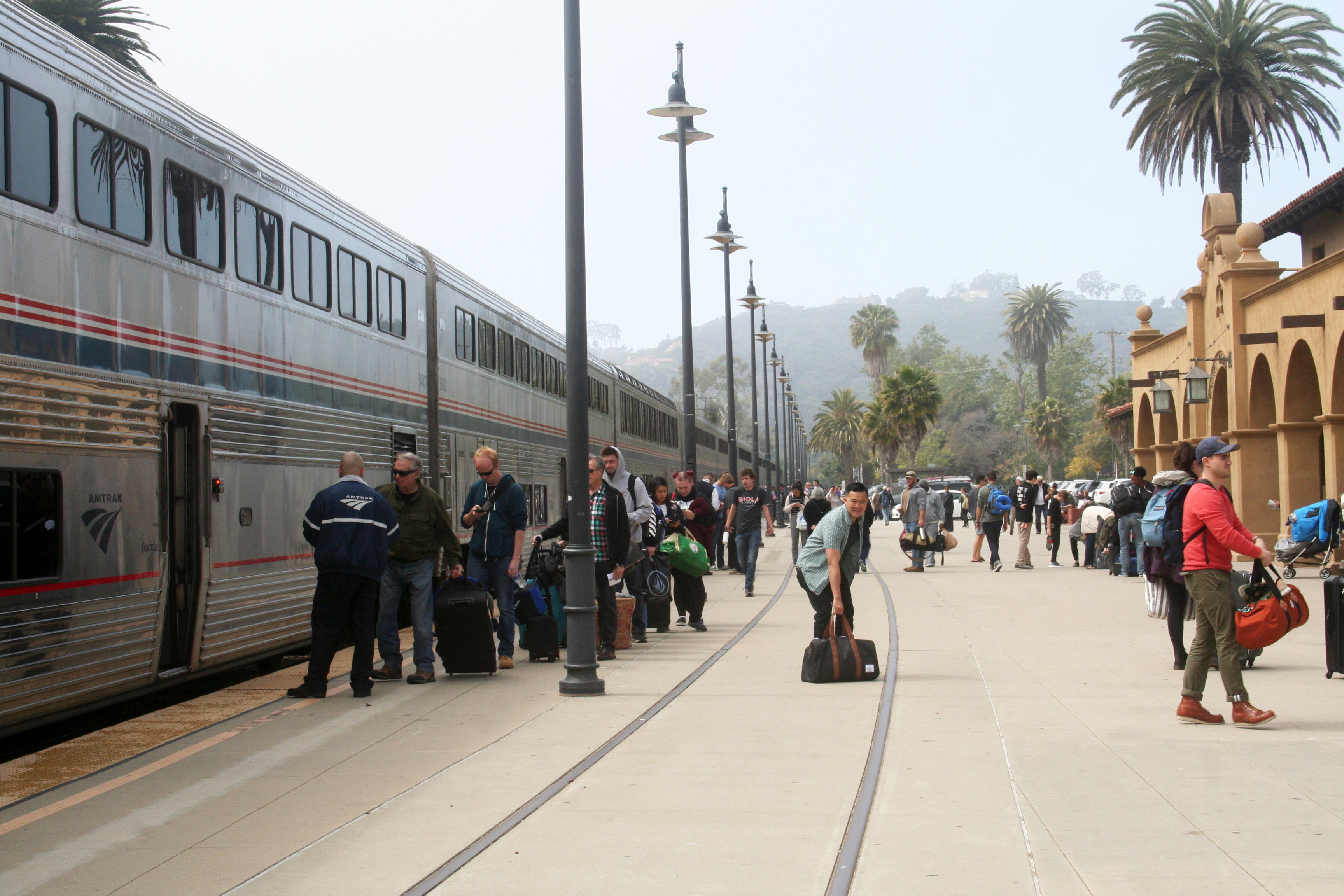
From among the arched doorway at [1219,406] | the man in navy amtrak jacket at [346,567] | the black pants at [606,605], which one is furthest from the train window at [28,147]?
the arched doorway at [1219,406]

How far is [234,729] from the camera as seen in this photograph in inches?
341

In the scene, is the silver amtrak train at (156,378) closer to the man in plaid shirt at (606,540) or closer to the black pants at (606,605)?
the man in plaid shirt at (606,540)

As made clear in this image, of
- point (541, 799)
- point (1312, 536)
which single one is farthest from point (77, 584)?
point (1312, 536)

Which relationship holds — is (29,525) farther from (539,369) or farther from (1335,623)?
(539,369)

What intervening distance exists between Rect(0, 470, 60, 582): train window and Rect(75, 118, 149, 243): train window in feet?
5.40

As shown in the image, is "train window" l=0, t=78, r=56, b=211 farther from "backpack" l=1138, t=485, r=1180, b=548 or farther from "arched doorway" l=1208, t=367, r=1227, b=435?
"arched doorway" l=1208, t=367, r=1227, b=435

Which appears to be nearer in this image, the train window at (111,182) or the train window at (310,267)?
the train window at (111,182)

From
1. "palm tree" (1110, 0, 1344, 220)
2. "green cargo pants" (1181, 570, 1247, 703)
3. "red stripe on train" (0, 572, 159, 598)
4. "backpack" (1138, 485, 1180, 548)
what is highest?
"palm tree" (1110, 0, 1344, 220)

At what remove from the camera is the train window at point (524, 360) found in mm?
20297

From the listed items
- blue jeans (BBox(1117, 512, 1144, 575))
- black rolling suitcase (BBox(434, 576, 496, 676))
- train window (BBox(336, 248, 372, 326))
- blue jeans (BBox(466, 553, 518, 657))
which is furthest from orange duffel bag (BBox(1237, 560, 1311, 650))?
blue jeans (BBox(1117, 512, 1144, 575))

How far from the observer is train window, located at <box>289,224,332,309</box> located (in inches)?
464

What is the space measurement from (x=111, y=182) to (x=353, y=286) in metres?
4.61

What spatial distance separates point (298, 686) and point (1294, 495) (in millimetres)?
18552

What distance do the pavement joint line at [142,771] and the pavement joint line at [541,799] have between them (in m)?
2.12
